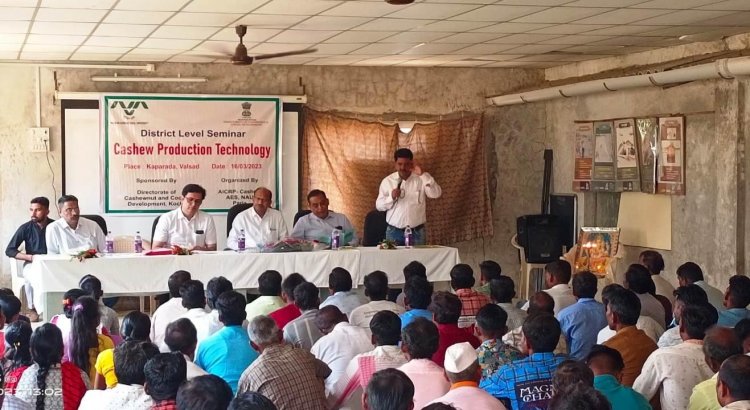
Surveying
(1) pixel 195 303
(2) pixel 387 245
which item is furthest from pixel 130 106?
(1) pixel 195 303

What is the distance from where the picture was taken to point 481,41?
9703 millimetres

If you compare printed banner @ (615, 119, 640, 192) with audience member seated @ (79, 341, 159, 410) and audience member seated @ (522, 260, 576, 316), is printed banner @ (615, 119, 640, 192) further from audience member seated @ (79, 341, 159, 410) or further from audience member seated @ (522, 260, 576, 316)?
audience member seated @ (79, 341, 159, 410)

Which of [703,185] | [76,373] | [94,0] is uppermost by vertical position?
[94,0]

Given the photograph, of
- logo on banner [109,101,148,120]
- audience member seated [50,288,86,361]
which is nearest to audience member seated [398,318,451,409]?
audience member seated [50,288,86,361]

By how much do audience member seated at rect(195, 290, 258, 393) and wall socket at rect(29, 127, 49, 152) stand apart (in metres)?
6.44

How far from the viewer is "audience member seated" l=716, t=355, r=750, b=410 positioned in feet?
11.4

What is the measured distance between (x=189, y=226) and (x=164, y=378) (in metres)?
6.00

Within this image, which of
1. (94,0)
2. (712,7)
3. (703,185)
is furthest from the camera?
(703,185)

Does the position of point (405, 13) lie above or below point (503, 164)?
above

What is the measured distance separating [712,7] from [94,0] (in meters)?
4.65

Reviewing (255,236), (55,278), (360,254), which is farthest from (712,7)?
(55,278)

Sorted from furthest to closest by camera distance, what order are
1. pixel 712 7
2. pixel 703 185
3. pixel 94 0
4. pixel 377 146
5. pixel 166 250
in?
pixel 377 146 < pixel 703 185 < pixel 166 250 < pixel 712 7 < pixel 94 0

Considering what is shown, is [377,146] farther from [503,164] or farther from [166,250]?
[166,250]

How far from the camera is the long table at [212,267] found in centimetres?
800
